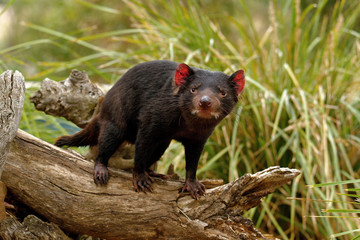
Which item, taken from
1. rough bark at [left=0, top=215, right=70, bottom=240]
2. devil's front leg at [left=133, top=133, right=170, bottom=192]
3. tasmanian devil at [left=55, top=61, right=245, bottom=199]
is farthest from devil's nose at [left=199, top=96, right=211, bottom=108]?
rough bark at [left=0, top=215, right=70, bottom=240]

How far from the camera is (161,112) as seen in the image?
3.14m

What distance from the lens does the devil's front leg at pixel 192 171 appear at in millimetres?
3133

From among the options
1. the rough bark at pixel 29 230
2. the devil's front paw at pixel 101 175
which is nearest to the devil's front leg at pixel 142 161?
the devil's front paw at pixel 101 175

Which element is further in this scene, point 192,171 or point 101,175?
point 192,171

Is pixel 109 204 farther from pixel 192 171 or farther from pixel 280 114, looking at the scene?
pixel 280 114

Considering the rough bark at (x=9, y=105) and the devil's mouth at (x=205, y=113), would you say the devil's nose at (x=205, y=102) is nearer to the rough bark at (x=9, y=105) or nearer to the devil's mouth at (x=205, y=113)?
the devil's mouth at (x=205, y=113)

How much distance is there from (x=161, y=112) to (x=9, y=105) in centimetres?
102

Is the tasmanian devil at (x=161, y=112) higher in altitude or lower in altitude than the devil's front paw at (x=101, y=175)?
higher

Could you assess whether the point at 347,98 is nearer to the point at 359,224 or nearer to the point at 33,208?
the point at 359,224

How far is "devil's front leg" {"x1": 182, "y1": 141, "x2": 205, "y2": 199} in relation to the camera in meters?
3.13

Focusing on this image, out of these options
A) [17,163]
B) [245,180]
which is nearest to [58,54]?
[17,163]

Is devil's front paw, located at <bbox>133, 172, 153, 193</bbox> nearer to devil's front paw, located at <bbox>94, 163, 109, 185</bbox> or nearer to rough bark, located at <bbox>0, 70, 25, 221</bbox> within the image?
devil's front paw, located at <bbox>94, 163, 109, 185</bbox>

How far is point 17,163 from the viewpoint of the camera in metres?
3.00

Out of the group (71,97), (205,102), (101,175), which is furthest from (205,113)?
(71,97)
